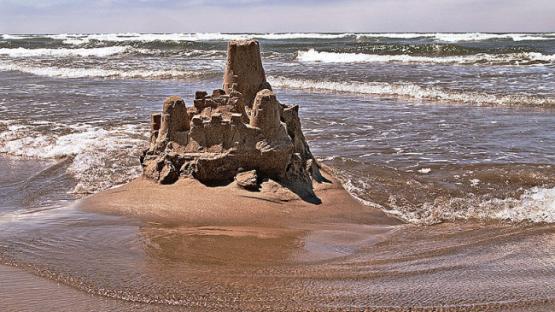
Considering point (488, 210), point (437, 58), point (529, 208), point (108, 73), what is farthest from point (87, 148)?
point (437, 58)

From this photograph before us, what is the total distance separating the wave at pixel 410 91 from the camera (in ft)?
44.4

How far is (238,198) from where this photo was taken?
5.11 meters

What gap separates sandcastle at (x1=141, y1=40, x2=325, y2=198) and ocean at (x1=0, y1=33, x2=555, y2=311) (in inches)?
31.0

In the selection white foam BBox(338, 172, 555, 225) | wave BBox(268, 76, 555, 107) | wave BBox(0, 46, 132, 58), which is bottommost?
white foam BBox(338, 172, 555, 225)

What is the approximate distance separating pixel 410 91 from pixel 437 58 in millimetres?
12980

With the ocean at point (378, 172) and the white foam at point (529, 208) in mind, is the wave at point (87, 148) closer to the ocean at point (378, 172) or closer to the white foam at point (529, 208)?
the ocean at point (378, 172)

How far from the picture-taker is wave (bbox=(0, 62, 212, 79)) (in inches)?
839

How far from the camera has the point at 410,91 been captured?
609 inches

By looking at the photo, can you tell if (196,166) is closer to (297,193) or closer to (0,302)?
(297,193)

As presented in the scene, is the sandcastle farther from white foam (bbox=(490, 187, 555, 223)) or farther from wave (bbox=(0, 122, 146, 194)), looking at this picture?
white foam (bbox=(490, 187, 555, 223))

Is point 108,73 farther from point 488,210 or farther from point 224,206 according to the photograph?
point 488,210

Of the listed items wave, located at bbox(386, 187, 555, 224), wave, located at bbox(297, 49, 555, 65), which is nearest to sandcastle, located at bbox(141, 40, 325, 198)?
wave, located at bbox(386, 187, 555, 224)

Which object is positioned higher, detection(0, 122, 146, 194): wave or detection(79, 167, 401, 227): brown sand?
detection(79, 167, 401, 227): brown sand

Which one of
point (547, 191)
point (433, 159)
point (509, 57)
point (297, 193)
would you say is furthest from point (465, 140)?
point (509, 57)
